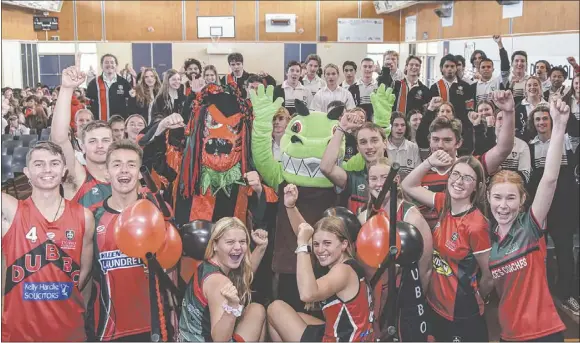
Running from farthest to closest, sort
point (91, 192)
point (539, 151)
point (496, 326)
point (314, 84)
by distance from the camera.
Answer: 1. point (314, 84)
2. point (539, 151)
3. point (496, 326)
4. point (91, 192)

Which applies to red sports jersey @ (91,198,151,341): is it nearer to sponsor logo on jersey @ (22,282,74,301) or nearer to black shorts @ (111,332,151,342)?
black shorts @ (111,332,151,342)

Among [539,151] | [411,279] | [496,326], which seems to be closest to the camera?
[411,279]

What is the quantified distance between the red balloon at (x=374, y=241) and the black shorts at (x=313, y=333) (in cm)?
43

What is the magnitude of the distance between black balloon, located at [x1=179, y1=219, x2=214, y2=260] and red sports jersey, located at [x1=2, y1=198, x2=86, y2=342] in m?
0.40

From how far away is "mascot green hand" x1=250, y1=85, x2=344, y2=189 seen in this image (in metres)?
3.16

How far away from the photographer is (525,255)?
239 cm

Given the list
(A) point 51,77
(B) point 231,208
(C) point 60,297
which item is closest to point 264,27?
(A) point 51,77

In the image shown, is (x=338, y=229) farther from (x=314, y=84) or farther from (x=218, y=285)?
(x=314, y=84)

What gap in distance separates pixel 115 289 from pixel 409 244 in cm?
118

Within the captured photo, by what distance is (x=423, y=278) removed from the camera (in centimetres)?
259

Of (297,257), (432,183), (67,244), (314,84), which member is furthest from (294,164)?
(314,84)

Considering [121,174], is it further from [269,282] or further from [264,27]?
[264,27]

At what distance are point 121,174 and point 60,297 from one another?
52cm

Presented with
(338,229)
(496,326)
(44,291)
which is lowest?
(496,326)
